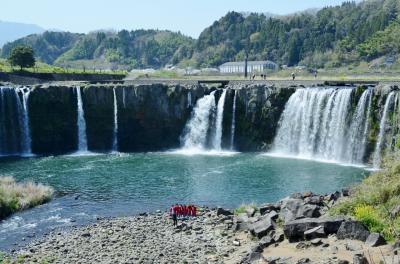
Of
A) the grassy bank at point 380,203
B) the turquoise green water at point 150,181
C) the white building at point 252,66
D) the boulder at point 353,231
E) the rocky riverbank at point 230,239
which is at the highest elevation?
the white building at point 252,66

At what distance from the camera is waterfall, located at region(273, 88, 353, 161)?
55250mm

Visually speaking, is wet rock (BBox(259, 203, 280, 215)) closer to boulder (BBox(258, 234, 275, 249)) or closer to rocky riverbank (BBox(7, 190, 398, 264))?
rocky riverbank (BBox(7, 190, 398, 264))

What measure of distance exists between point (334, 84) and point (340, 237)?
42.0 meters

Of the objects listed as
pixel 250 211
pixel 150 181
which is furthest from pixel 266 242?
pixel 150 181

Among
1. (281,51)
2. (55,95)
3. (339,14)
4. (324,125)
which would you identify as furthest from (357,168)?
(339,14)

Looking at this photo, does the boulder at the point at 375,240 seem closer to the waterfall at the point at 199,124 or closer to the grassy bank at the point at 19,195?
the grassy bank at the point at 19,195

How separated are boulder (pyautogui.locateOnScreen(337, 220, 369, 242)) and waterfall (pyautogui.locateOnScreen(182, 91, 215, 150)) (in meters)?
42.0

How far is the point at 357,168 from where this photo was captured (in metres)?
50.3

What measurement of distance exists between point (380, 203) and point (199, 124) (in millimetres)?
40505

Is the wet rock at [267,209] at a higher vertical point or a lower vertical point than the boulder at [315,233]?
lower

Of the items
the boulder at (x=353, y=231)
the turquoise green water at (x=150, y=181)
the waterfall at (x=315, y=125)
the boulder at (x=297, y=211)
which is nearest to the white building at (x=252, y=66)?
the waterfall at (x=315, y=125)

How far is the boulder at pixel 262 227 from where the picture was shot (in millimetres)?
27250

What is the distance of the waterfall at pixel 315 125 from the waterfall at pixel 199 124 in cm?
874

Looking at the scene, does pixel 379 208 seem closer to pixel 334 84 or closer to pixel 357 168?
pixel 357 168
